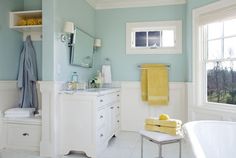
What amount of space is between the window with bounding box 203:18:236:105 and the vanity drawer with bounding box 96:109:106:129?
5.44 ft

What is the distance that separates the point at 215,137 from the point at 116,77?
96.7 inches

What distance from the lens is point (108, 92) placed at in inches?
130

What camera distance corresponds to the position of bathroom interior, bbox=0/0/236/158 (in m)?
2.79

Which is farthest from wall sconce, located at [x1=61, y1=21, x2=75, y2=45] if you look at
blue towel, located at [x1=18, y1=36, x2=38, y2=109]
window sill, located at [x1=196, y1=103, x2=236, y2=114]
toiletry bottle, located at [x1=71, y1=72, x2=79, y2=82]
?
window sill, located at [x1=196, y1=103, x2=236, y2=114]

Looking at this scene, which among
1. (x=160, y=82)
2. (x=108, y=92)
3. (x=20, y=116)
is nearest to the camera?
(x=20, y=116)

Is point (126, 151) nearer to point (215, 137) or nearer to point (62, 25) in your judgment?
point (215, 137)

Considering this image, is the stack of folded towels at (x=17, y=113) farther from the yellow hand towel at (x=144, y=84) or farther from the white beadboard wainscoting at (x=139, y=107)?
the yellow hand towel at (x=144, y=84)

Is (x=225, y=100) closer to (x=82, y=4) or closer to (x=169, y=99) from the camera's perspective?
(x=169, y=99)

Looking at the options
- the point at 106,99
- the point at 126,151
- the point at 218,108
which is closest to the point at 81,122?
the point at 106,99

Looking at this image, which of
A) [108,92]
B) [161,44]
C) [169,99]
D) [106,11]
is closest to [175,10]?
[161,44]

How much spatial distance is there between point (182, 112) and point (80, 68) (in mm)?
2071

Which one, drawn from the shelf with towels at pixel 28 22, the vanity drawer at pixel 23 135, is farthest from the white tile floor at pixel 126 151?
the shelf with towels at pixel 28 22

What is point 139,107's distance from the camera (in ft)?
13.8

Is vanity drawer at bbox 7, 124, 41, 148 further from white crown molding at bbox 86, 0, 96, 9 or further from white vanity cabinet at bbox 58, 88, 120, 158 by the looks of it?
white crown molding at bbox 86, 0, 96, 9
